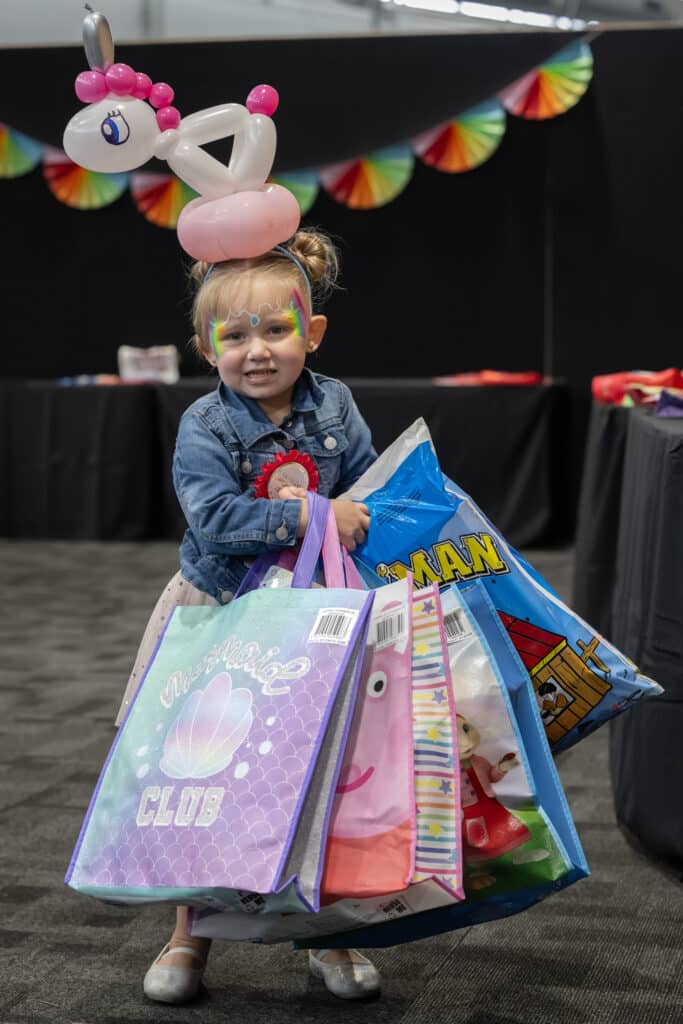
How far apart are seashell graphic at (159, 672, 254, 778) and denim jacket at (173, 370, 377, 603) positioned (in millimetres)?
200

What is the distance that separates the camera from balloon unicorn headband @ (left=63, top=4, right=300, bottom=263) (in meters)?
1.53

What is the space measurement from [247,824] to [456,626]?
1.03ft

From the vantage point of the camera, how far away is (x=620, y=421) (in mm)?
3205

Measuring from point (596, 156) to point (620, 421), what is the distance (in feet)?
12.0

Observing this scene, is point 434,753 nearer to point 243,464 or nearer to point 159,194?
point 243,464

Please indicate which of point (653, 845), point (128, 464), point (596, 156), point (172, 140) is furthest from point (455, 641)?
point (596, 156)

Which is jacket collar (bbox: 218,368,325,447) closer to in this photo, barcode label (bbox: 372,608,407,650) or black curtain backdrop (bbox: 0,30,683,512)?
barcode label (bbox: 372,608,407,650)

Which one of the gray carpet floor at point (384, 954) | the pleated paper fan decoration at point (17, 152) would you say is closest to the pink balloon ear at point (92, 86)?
the gray carpet floor at point (384, 954)

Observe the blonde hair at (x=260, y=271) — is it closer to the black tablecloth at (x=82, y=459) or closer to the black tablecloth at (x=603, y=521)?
the black tablecloth at (x=603, y=521)

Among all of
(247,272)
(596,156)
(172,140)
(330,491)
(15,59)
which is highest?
(15,59)

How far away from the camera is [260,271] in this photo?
1620mm

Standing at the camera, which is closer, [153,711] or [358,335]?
[153,711]

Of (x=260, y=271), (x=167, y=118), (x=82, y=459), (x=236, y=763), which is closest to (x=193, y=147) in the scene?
(x=167, y=118)

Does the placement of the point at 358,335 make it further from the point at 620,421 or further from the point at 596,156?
the point at 620,421
